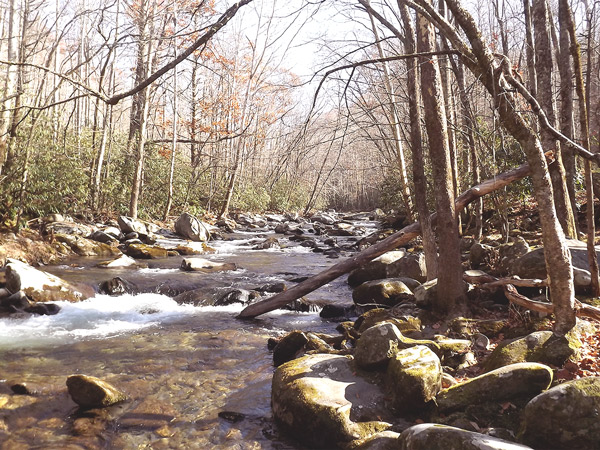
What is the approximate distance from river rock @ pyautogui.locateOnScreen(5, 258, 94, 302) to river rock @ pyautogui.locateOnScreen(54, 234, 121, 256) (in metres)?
3.82

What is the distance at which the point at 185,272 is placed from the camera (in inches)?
421

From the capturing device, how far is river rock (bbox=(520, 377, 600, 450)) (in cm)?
262

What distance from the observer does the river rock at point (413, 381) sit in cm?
351

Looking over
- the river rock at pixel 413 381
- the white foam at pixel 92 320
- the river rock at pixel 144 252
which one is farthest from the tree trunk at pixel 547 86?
the river rock at pixel 144 252

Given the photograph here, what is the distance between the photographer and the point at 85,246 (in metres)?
12.1

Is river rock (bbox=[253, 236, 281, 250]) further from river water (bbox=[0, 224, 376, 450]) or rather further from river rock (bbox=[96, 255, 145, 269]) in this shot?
river water (bbox=[0, 224, 376, 450])

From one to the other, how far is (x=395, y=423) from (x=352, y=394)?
42 centimetres

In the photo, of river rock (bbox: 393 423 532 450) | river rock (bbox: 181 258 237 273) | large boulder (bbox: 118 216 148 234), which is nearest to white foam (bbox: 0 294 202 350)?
river rock (bbox: 181 258 237 273)

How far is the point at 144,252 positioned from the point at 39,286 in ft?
15.5

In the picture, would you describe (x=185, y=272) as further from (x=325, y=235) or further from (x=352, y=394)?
(x=325, y=235)

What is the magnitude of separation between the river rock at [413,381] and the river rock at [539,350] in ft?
2.00

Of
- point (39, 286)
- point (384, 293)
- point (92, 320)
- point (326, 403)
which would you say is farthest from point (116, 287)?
point (326, 403)

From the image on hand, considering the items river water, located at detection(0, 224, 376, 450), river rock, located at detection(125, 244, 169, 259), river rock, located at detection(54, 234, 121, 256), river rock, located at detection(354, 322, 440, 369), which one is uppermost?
river rock, located at detection(54, 234, 121, 256)

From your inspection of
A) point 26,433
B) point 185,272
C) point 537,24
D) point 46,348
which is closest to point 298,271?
point 185,272
